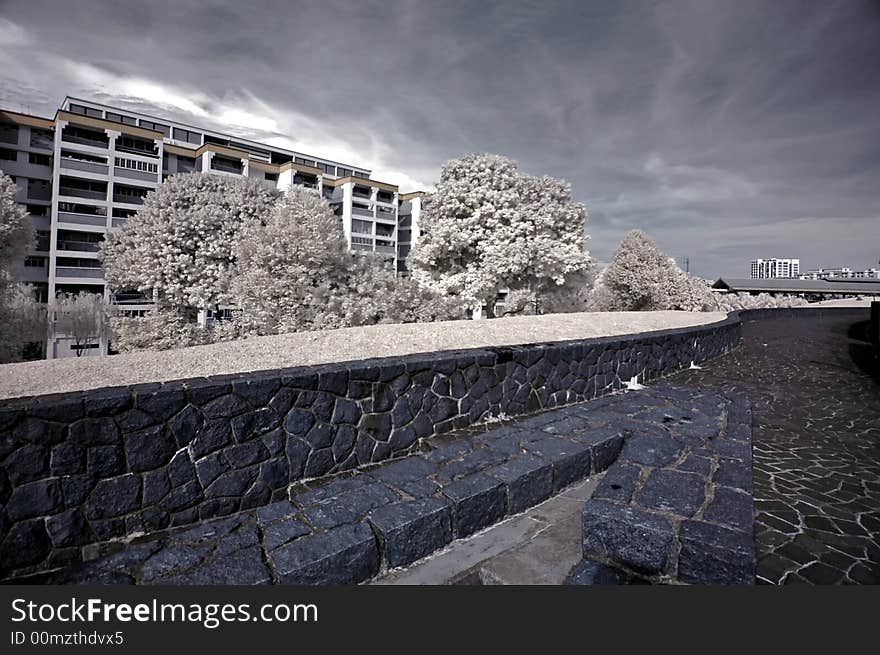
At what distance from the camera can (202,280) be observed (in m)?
19.1

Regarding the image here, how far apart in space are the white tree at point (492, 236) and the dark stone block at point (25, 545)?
1535 cm

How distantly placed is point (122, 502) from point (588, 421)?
4323 mm

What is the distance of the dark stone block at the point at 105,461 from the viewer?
3.05m

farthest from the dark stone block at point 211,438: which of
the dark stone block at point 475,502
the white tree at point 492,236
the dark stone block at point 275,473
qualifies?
the white tree at point 492,236

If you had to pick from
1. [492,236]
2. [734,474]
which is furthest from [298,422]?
[492,236]

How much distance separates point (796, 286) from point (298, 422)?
63.6 metres

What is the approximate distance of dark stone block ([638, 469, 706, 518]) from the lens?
120 inches

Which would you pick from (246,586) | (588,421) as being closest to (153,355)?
(246,586)

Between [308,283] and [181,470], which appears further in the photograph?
[308,283]

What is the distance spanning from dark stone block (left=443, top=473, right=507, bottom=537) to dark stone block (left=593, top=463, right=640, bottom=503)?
0.75 metres

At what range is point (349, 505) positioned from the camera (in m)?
3.28

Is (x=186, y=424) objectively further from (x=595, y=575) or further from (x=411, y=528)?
(x=595, y=575)

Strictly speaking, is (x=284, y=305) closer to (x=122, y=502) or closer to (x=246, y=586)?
(x=122, y=502)

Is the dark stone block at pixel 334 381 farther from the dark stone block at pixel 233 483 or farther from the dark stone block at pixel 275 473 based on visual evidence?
the dark stone block at pixel 233 483
